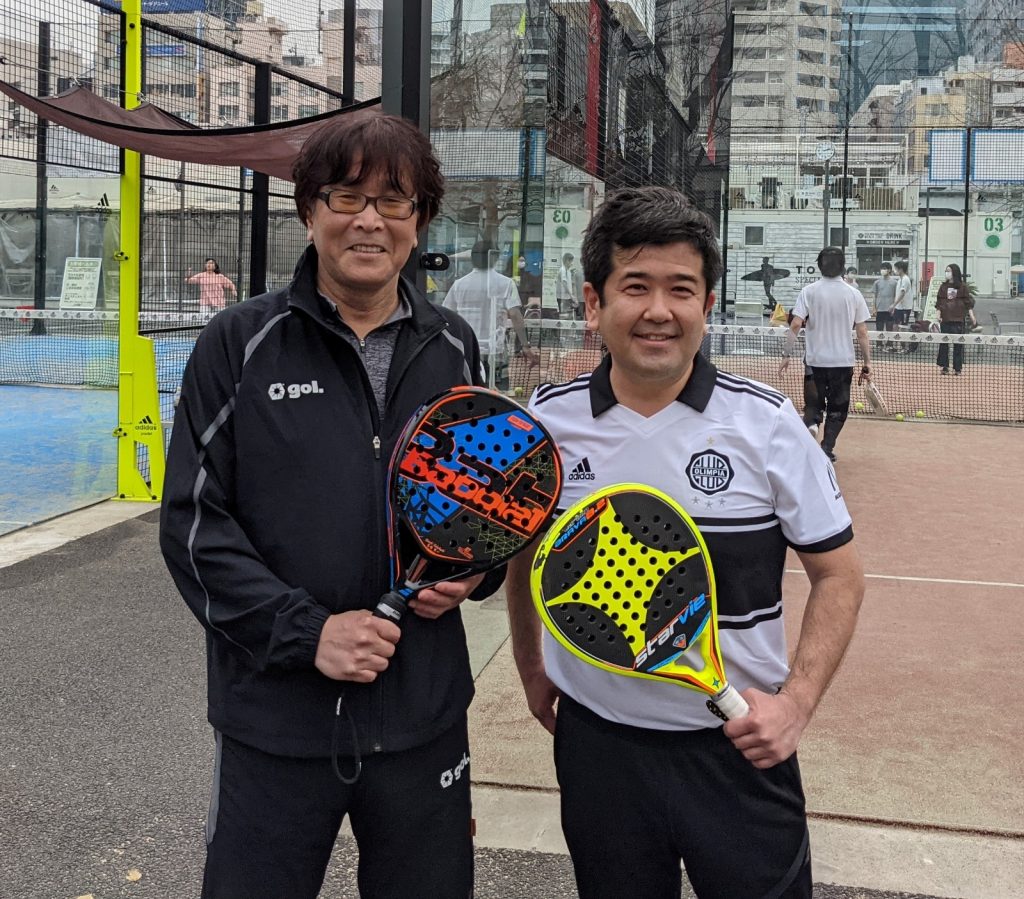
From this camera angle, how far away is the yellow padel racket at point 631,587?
→ 200 centimetres

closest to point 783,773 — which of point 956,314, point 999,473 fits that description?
point 999,473

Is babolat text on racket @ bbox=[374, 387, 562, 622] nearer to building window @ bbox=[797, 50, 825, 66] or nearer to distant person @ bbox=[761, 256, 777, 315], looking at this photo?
distant person @ bbox=[761, 256, 777, 315]

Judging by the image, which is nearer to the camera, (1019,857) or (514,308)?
(1019,857)

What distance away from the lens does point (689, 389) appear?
2.18m

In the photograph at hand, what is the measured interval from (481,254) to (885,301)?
14943mm

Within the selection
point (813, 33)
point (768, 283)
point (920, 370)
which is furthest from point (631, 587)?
point (813, 33)

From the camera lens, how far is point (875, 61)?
2033cm

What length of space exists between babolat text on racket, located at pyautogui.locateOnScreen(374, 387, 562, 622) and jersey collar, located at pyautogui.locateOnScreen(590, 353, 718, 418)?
0.51 feet

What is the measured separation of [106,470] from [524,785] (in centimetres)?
713

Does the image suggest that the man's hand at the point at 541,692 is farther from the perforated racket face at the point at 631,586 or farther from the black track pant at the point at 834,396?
the black track pant at the point at 834,396

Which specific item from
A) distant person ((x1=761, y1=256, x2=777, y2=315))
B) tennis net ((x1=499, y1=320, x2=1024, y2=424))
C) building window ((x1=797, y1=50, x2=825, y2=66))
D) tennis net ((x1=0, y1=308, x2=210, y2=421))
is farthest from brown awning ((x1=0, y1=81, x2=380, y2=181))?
building window ((x1=797, y1=50, x2=825, y2=66))

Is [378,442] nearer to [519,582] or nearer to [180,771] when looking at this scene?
[519,582]

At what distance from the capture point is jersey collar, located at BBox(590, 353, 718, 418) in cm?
216

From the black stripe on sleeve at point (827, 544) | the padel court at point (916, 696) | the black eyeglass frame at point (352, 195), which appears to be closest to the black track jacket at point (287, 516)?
the black eyeglass frame at point (352, 195)
